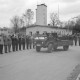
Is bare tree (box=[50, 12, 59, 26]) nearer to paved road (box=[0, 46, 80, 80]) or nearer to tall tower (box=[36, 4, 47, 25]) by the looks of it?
tall tower (box=[36, 4, 47, 25])

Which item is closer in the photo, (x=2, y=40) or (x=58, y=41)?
(x=2, y=40)

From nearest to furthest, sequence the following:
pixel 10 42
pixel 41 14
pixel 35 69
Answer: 1. pixel 35 69
2. pixel 10 42
3. pixel 41 14

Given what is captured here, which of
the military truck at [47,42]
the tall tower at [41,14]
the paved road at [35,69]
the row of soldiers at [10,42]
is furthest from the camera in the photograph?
the tall tower at [41,14]

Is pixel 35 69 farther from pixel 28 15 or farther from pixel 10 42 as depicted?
pixel 28 15

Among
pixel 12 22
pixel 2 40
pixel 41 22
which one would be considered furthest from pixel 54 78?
pixel 12 22

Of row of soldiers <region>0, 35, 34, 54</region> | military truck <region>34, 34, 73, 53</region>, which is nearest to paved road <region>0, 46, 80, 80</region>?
row of soldiers <region>0, 35, 34, 54</region>

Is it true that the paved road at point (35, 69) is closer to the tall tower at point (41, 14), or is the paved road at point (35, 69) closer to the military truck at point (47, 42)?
the military truck at point (47, 42)

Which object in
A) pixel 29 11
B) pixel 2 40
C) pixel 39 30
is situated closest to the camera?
pixel 2 40

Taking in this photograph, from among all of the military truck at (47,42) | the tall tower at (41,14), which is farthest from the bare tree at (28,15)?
the military truck at (47,42)

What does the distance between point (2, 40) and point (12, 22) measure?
69362 mm

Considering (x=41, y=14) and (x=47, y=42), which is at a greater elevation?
(x=41, y=14)

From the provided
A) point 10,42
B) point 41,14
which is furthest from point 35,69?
point 41,14

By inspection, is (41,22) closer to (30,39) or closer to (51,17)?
(51,17)

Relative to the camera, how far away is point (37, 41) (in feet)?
58.7
